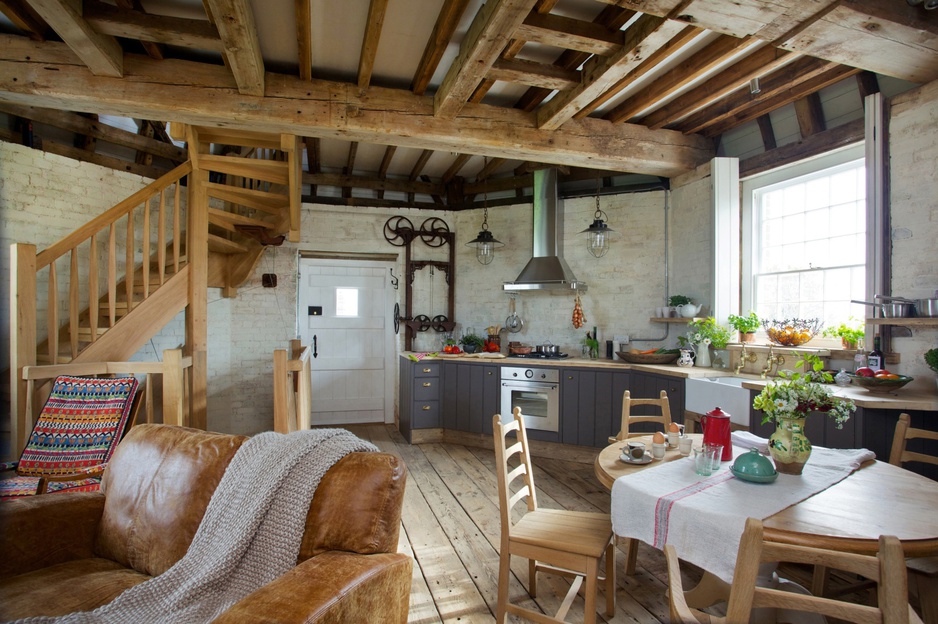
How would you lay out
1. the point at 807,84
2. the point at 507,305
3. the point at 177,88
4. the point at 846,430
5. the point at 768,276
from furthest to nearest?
the point at 507,305 < the point at 768,276 < the point at 807,84 < the point at 177,88 < the point at 846,430

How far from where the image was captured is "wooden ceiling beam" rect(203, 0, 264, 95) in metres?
2.48

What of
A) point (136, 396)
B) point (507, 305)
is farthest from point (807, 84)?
point (136, 396)

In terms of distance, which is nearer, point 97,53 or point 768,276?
point 97,53

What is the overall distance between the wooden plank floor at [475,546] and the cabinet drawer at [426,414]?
1.64 feet

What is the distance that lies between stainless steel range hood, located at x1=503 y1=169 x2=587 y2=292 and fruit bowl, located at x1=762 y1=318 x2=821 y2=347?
1.93 meters

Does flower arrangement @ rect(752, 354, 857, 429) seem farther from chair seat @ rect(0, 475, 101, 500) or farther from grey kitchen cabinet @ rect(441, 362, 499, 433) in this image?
grey kitchen cabinet @ rect(441, 362, 499, 433)

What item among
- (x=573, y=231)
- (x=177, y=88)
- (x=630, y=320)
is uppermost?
(x=177, y=88)

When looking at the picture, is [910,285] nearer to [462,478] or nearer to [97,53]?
[462,478]

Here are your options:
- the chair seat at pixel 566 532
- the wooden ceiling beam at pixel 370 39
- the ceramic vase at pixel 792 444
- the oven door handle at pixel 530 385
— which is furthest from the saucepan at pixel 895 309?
the wooden ceiling beam at pixel 370 39

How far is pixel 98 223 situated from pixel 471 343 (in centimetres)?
362

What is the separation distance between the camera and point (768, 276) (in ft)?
13.9

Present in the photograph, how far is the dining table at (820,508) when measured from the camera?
1.49 metres

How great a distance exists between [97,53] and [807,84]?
462 centimetres

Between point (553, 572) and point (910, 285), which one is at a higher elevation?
point (910, 285)
